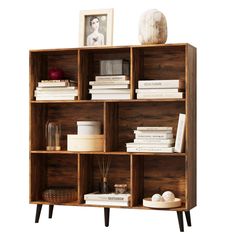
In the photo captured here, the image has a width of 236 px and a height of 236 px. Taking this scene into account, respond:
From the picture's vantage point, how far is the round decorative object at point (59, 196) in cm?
603

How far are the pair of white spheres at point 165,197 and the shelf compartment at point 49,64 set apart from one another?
4.47 ft

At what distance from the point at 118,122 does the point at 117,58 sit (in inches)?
22.8

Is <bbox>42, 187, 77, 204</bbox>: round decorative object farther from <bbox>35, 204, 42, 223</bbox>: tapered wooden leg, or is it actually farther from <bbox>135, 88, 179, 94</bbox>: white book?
<bbox>135, 88, 179, 94</bbox>: white book

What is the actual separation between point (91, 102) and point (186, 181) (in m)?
1.14

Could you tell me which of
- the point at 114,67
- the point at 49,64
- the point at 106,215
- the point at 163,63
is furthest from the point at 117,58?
the point at 106,215

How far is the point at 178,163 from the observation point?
602cm

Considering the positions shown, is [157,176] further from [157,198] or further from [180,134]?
[180,134]

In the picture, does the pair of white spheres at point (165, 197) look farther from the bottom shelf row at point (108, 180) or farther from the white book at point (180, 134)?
the white book at point (180, 134)

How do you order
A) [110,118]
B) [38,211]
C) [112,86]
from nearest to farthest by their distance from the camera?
[112,86] < [110,118] < [38,211]

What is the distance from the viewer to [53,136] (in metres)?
6.20

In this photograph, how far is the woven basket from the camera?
603 cm

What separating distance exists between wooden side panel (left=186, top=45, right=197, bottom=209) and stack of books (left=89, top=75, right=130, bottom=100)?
530mm

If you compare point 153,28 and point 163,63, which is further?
point 163,63

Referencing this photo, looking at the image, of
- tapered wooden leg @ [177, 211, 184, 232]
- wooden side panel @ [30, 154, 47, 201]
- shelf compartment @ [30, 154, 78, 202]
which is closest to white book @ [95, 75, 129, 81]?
shelf compartment @ [30, 154, 78, 202]
